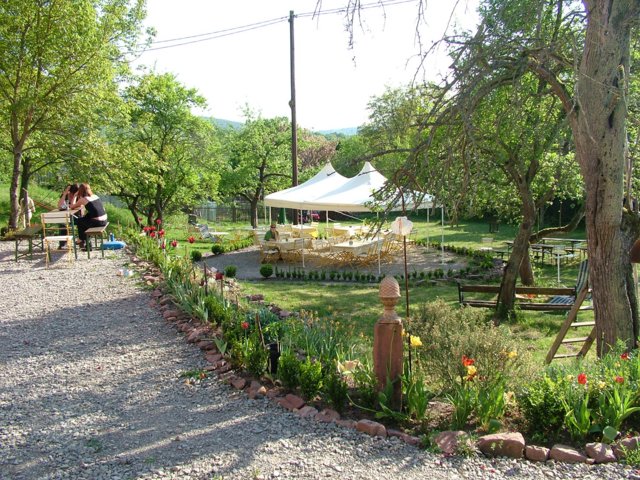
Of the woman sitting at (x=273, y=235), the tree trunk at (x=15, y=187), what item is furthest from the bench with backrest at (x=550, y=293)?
the tree trunk at (x=15, y=187)

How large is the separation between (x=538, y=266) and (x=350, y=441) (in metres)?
13.1

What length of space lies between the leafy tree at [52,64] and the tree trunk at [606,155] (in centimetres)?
1407

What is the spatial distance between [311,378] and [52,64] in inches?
592

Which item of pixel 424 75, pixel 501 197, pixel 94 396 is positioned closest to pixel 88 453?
pixel 94 396

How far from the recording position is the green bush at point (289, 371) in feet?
15.9

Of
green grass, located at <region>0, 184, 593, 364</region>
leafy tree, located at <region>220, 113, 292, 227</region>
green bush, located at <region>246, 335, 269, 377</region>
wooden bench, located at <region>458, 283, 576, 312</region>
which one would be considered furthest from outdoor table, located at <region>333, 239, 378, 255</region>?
leafy tree, located at <region>220, 113, 292, 227</region>

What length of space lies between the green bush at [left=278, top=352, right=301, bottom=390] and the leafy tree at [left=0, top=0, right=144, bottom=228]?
1325 centimetres

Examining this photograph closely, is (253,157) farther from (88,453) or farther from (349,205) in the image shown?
(88,453)

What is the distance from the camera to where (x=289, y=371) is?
4887mm

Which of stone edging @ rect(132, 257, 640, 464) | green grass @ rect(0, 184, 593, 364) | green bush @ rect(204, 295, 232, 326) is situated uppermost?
green bush @ rect(204, 295, 232, 326)

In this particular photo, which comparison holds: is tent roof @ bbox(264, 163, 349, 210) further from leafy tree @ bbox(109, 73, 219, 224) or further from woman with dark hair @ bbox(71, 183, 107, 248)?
leafy tree @ bbox(109, 73, 219, 224)

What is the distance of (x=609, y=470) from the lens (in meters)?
3.59

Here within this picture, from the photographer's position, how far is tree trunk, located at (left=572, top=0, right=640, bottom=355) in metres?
5.24

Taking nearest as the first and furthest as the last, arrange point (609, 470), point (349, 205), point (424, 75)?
1. point (609, 470)
2. point (424, 75)
3. point (349, 205)
